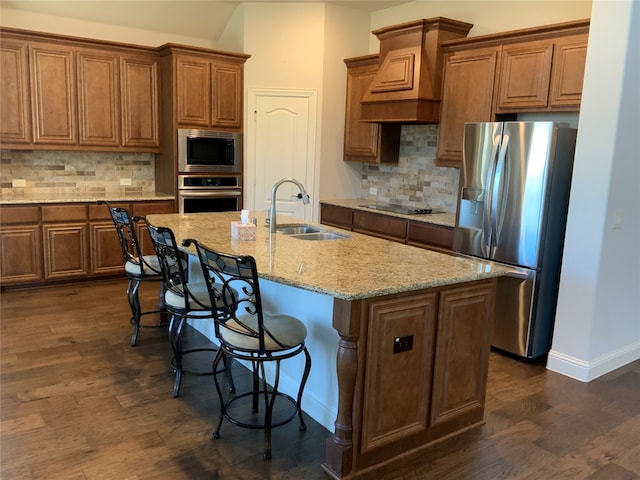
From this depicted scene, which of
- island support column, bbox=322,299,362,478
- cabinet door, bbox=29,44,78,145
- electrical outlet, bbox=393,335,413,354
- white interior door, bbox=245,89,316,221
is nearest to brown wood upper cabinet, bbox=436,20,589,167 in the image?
white interior door, bbox=245,89,316,221

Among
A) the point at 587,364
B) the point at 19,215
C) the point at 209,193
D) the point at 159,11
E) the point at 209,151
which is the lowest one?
the point at 587,364

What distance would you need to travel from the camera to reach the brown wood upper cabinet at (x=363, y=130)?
221 inches

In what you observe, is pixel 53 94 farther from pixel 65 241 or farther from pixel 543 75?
pixel 543 75

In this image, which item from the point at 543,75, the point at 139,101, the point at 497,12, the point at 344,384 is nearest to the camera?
the point at 344,384

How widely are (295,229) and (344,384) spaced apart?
1.76 meters

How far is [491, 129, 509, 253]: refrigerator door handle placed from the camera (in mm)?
3715

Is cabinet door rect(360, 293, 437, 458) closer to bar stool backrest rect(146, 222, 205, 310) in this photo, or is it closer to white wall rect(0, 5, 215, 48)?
bar stool backrest rect(146, 222, 205, 310)

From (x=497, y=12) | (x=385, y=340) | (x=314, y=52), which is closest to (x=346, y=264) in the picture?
(x=385, y=340)

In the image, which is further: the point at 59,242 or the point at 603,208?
the point at 59,242

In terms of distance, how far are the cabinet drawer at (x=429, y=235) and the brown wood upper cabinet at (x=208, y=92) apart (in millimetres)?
2358

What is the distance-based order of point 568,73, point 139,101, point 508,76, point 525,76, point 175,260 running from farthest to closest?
1. point 139,101
2. point 508,76
3. point 525,76
4. point 568,73
5. point 175,260

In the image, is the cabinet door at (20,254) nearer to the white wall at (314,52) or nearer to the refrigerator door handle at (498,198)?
the white wall at (314,52)

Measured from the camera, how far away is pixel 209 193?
18.7 ft

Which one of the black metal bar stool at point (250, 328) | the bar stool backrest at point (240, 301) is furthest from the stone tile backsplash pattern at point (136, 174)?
the bar stool backrest at point (240, 301)
